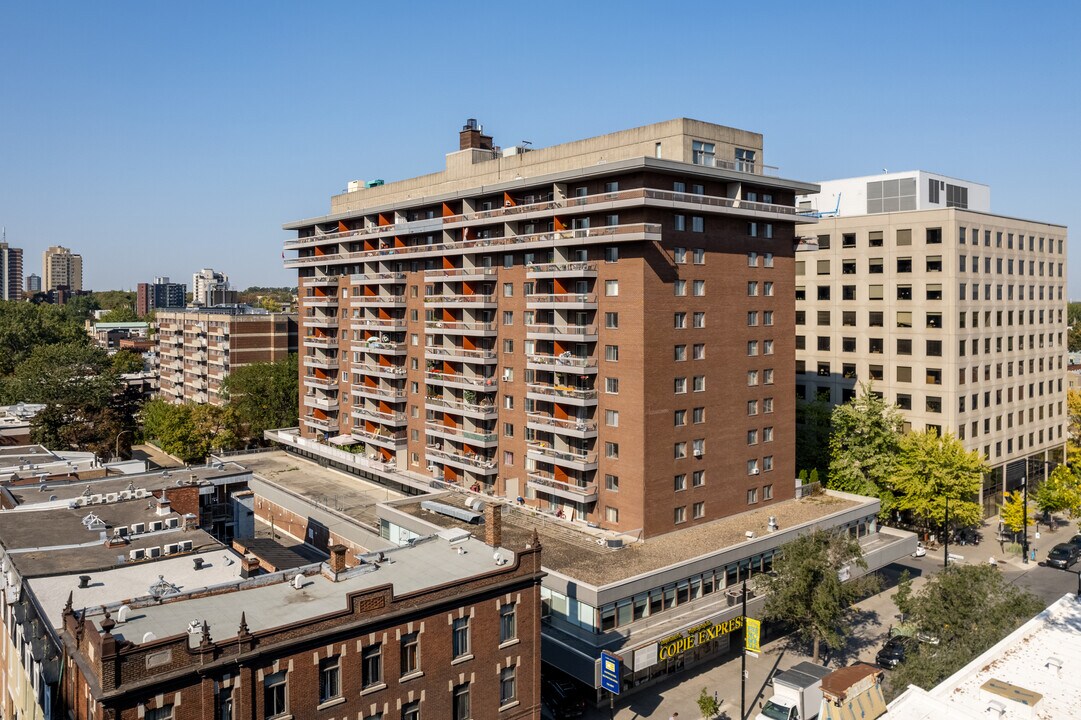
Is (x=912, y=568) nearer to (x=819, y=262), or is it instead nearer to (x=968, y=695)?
(x=819, y=262)

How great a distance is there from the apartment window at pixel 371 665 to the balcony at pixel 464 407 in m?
34.7

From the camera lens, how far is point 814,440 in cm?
7800

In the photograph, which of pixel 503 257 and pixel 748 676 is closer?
pixel 748 676

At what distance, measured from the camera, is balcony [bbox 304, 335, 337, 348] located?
291 feet

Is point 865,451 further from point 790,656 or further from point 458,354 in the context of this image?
point 458,354

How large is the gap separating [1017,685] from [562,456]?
33.8 m

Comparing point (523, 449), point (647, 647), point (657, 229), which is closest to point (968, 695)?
point (647, 647)

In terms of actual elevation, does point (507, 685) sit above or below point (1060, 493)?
below

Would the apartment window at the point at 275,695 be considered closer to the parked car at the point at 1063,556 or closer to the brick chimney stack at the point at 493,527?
the brick chimney stack at the point at 493,527

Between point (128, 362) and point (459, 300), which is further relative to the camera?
point (128, 362)

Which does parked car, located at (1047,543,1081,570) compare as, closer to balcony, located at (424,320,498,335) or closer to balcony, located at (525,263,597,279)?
balcony, located at (525,263,597,279)

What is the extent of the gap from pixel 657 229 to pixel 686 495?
1838 centimetres

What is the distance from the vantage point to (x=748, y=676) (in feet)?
162

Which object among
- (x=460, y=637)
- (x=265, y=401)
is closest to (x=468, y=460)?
(x=460, y=637)
